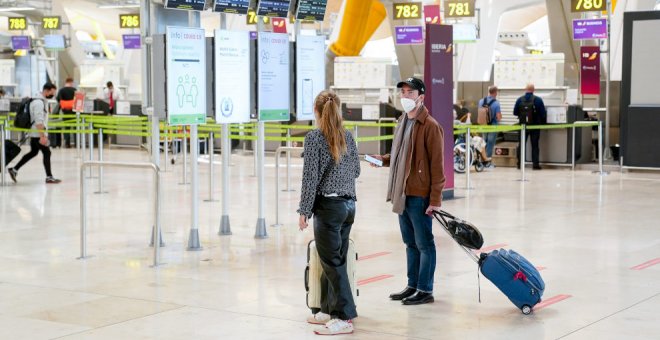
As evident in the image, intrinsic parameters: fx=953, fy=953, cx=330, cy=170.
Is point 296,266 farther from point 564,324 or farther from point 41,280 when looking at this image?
point 564,324

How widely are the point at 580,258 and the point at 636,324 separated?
2.71 metres

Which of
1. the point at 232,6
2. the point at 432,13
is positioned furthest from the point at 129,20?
the point at 232,6

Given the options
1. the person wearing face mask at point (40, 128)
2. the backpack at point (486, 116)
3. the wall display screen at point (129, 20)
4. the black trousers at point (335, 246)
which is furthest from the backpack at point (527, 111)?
the wall display screen at point (129, 20)

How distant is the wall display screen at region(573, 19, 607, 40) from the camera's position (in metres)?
21.4

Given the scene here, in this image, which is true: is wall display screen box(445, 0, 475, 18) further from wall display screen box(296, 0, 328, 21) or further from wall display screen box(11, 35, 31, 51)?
wall display screen box(11, 35, 31, 51)

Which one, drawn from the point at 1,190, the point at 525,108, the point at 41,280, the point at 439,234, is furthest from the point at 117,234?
the point at 525,108

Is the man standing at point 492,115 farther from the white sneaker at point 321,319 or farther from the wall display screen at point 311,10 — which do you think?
the white sneaker at point 321,319

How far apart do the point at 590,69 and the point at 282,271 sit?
14925 mm

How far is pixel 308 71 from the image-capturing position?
1101cm

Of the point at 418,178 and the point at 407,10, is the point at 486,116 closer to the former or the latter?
the point at 407,10

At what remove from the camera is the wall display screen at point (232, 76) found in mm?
9984

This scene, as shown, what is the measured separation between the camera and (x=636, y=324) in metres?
6.47

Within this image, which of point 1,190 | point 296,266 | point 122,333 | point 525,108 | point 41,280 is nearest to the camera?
point 122,333

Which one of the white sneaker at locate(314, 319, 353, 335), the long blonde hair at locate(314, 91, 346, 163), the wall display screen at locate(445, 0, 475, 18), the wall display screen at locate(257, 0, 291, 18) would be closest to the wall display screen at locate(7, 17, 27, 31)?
the wall display screen at locate(445, 0, 475, 18)
